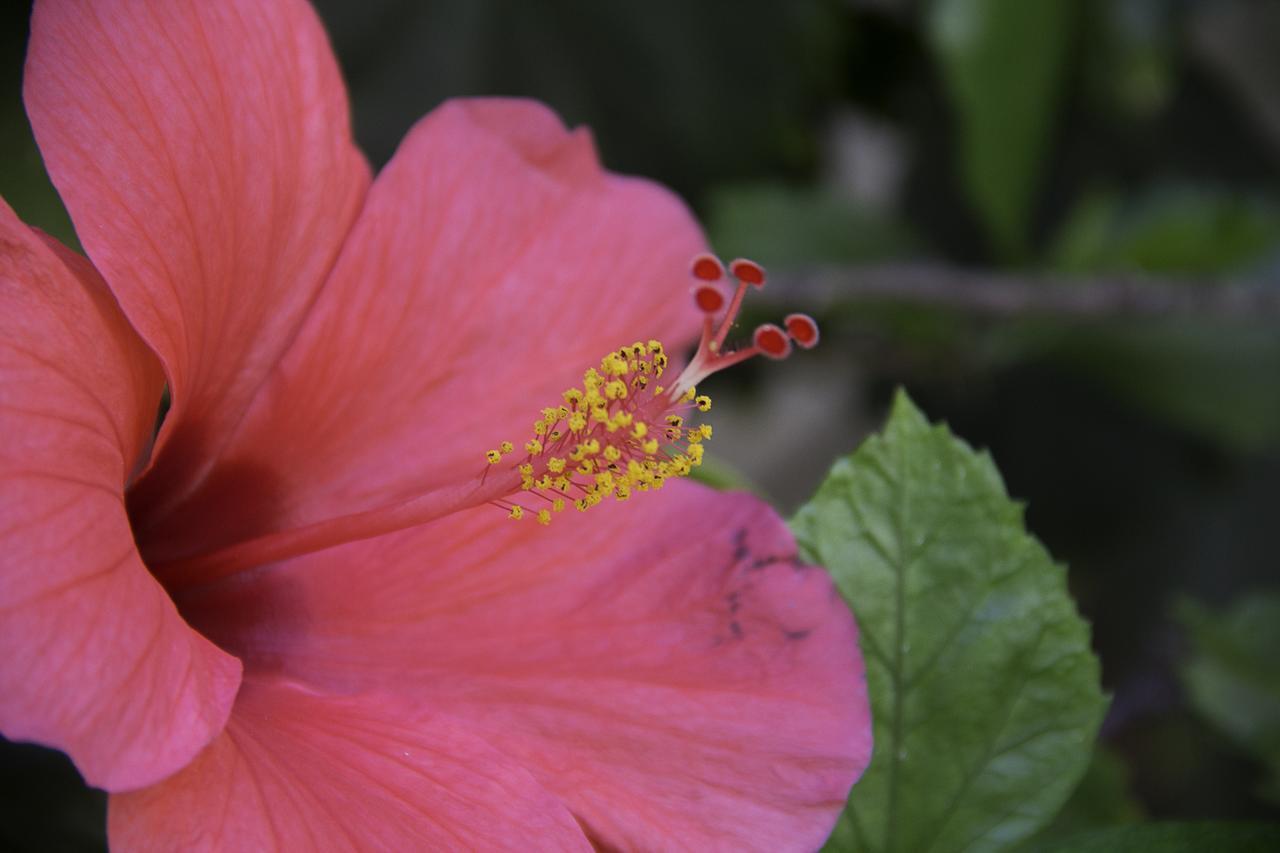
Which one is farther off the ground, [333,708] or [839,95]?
[333,708]

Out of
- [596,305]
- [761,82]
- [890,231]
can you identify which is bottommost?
[890,231]

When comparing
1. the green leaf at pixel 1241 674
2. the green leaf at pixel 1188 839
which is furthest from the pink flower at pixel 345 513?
the green leaf at pixel 1241 674

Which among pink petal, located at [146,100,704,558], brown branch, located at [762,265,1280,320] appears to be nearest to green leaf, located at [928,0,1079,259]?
brown branch, located at [762,265,1280,320]

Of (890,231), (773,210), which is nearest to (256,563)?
(773,210)

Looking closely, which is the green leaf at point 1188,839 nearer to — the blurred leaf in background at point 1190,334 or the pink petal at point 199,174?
the pink petal at point 199,174

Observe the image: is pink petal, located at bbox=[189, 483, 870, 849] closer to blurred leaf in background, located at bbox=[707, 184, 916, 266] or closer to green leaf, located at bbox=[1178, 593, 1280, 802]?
A: green leaf, located at bbox=[1178, 593, 1280, 802]

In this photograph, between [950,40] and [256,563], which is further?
[950,40]

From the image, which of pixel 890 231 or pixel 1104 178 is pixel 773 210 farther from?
pixel 1104 178
